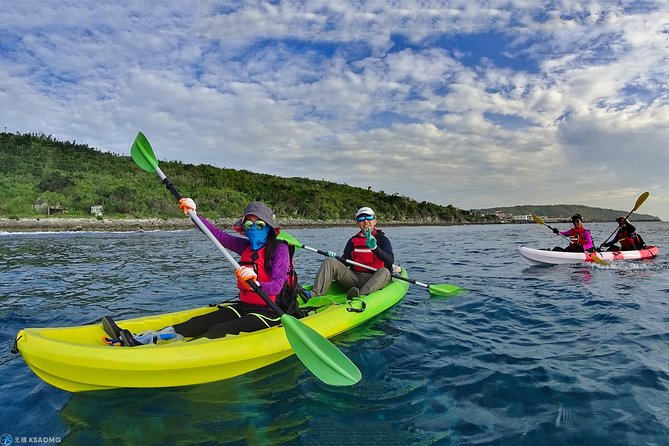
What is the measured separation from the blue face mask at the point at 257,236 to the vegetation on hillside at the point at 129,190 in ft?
95.2

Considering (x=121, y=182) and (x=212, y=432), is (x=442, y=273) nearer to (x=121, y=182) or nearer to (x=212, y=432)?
(x=212, y=432)

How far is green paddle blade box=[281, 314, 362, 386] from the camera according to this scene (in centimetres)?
325

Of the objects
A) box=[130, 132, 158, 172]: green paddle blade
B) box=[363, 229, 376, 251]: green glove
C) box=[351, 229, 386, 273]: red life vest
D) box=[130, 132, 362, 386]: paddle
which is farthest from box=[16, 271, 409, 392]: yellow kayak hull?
→ box=[351, 229, 386, 273]: red life vest

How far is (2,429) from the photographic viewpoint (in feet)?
9.01

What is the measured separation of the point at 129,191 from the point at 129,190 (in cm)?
23

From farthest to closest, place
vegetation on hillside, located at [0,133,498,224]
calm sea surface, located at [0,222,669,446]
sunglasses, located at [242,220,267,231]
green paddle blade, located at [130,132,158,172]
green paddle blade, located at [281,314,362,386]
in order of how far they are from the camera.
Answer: vegetation on hillside, located at [0,133,498,224] < green paddle blade, located at [130,132,158,172] < sunglasses, located at [242,220,267,231] < green paddle blade, located at [281,314,362,386] < calm sea surface, located at [0,222,669,446]

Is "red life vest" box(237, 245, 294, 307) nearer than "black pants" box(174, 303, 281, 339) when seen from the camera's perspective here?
No

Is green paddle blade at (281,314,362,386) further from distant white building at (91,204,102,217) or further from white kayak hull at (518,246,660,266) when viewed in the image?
distant white building at (91,204,102,217)

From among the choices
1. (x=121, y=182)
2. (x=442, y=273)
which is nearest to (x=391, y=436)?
(x=442, y=273)

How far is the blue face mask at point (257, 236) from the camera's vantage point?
414 cm

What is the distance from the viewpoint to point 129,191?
114 ft

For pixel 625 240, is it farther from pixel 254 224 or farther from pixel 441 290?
pixel 254 224

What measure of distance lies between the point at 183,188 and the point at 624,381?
42.1m

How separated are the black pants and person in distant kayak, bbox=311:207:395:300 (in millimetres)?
1997
